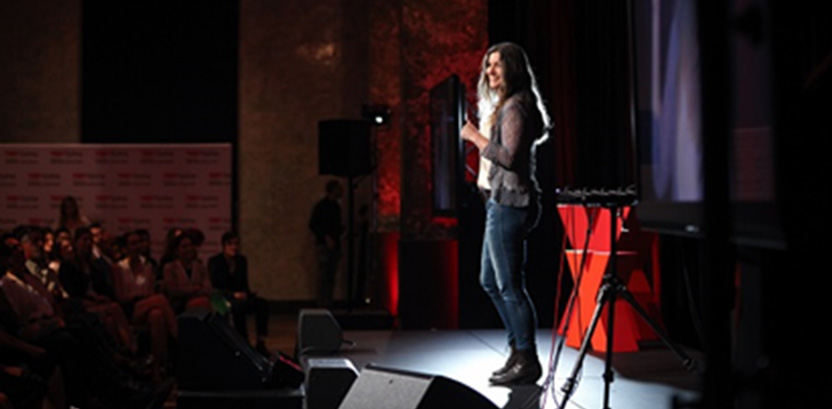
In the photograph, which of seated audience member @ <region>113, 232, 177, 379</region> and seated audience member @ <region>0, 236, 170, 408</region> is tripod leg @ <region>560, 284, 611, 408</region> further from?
seated audience member @ <region>113, 232, 177, 379</region>

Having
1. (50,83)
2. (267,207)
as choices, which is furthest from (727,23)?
(50,83)

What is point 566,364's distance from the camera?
5.04 metres

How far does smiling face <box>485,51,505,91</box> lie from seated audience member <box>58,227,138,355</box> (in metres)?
4.18

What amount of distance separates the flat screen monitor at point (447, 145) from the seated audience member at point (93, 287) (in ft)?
8.23

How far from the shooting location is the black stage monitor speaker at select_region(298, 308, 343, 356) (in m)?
5.63

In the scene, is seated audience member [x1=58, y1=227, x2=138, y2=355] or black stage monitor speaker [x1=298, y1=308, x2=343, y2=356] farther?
seated audience member [x1=58, y1=227, x2=138, y2=355]

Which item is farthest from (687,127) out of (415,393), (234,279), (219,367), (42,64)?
(42,64)

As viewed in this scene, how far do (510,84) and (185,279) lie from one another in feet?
16.5

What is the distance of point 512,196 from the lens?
13.4 ft

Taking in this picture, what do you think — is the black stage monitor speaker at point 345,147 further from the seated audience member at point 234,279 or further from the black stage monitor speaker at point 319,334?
the black stage monitor speaker at point 319,334

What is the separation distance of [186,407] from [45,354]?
2254 mm

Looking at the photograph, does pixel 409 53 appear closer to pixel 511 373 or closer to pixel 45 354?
pixel 45 354

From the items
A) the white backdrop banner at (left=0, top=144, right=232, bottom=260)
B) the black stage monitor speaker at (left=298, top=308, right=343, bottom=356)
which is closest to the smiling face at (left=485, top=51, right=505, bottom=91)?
the black stage monitor speaker at (left=298, top=308, right=343, bottom=356)

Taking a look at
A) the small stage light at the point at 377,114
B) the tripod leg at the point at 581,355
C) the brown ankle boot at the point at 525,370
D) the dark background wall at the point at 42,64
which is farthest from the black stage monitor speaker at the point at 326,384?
the dark background wall at the point at 42,64
